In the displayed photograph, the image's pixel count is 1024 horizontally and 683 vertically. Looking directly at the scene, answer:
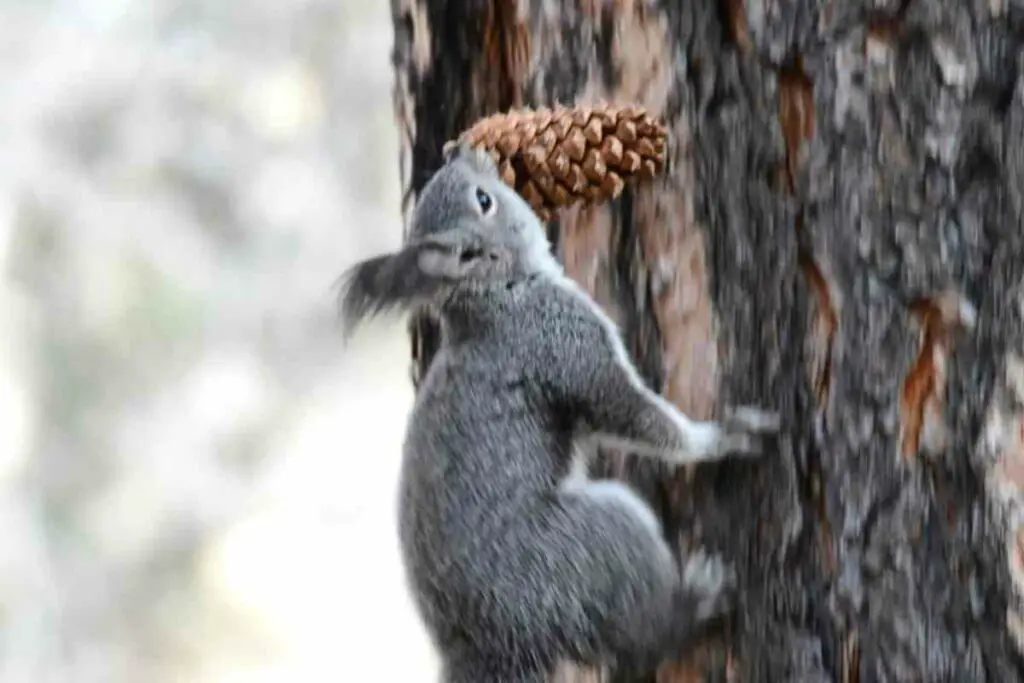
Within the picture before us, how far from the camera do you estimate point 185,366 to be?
A: 179 centimetres

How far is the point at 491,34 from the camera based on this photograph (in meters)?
0.95

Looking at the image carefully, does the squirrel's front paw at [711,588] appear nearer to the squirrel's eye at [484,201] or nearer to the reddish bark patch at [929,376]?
the reddish bark patch at [929,376]

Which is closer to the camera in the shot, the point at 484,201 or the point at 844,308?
the point at 844,308

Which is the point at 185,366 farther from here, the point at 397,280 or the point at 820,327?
the point at 820,327

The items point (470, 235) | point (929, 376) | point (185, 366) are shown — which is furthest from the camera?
point (185, 366)

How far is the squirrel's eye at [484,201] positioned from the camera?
84 centimetres

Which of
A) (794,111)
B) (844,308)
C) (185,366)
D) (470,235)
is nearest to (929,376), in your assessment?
(844,308)

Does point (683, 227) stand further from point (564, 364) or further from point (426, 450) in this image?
point (426, 450)

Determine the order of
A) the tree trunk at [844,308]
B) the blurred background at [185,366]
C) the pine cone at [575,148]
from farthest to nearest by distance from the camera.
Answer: the blurred background at [185,366], the pine cone at [575,148], the tree trunk at [844,308]

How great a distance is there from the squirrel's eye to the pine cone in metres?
0.02

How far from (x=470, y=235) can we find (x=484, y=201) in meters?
0.03

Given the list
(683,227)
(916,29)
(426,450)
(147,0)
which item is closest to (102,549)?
(147,0)

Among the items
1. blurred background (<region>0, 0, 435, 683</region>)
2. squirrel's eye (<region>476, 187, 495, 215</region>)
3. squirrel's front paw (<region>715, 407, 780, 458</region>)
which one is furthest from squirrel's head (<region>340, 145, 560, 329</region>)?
blurred background (<region>0, 0, 435, 683</region>)

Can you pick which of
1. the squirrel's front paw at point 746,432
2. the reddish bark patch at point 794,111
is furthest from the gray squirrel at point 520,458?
the reddish bark patch at point 794,111
